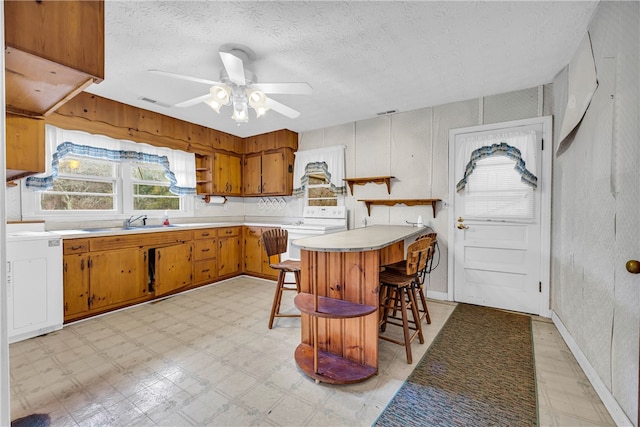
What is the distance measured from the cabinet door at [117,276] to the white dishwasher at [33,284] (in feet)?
1.07

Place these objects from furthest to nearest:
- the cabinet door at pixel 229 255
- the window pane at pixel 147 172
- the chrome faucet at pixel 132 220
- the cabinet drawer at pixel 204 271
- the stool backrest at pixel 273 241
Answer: the cabinet door at pixel 229 255
the cabinet drawer at pixel 204 271
the window pane at pixel 147 172
the chrome faucet at pixel 132 220
the stool backrest at pixel 273 241

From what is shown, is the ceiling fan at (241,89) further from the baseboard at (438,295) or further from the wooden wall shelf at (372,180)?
the baseboard at (438,295)

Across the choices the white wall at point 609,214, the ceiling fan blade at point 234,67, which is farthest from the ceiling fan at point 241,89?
the white wall at point 609,214

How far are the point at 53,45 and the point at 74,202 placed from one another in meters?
3.25

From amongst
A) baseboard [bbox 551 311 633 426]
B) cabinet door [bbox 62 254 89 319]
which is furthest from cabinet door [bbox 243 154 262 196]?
baseboard [bbox 551 311 633 426]

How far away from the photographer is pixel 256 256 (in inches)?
179

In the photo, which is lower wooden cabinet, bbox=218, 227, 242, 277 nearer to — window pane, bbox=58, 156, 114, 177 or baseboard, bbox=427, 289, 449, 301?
window pane, bbox=58, 156, 114, 177

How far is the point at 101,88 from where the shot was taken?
299 centimetres

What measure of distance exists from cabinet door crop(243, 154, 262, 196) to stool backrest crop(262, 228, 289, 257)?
211 centimetres

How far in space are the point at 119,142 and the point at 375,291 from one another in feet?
12.4

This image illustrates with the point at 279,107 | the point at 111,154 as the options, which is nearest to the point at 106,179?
the point at 111,154

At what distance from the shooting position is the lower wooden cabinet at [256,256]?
4430 millimetres

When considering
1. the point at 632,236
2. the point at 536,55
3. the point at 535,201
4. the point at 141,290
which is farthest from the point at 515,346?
the point at 141,290

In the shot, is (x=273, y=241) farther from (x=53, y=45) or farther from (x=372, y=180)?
(x=53, y=45)
